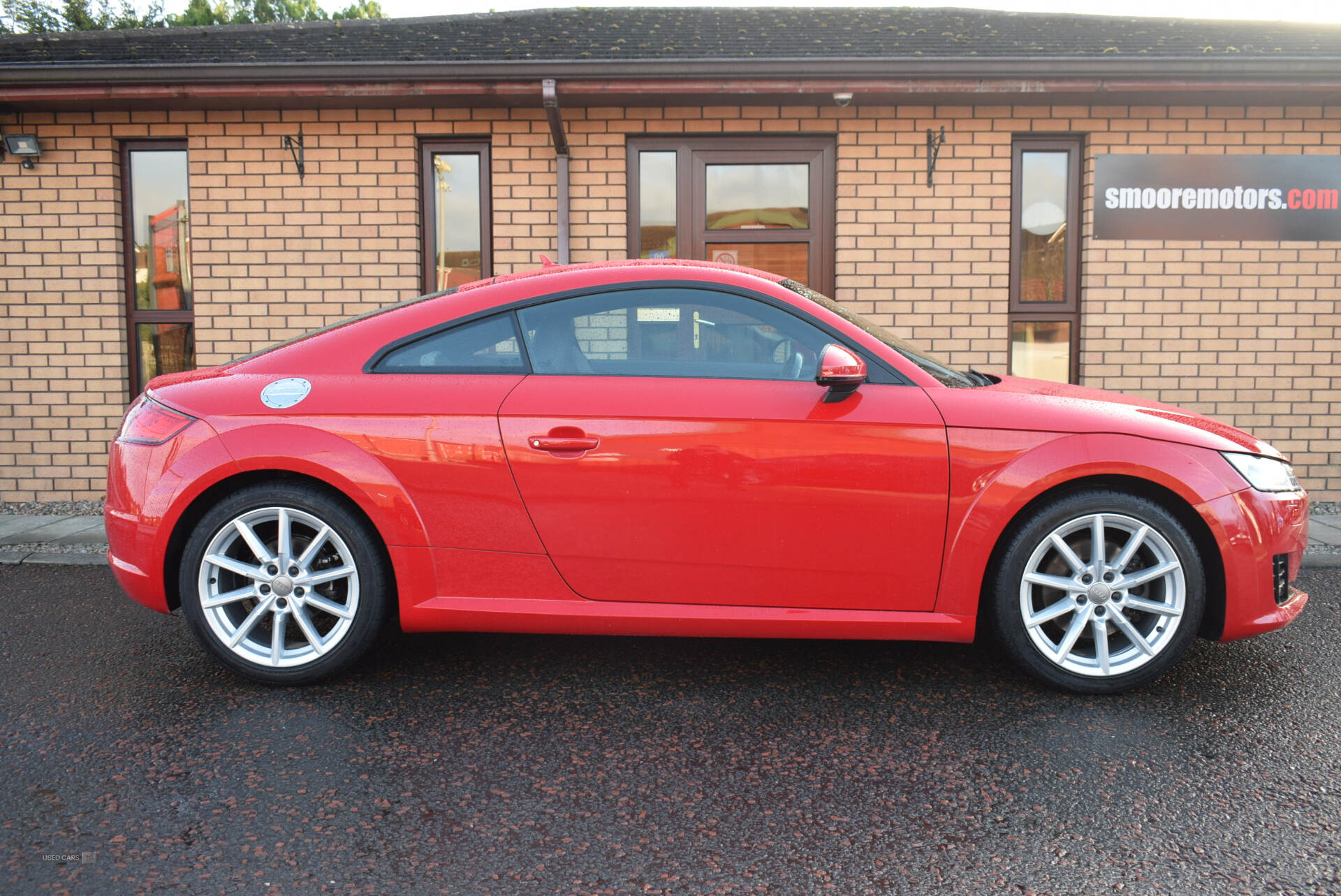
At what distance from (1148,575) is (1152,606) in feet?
0.36

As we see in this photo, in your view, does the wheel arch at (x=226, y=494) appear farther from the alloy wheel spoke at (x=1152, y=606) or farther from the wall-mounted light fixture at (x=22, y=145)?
the wall-mounted light fixture at (x=22, y=145)

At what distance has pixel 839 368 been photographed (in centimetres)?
298

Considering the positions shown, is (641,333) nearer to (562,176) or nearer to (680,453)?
(680,453)

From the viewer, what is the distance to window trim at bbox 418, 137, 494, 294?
7078 mm

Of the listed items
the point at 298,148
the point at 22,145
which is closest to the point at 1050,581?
the point at 298,148

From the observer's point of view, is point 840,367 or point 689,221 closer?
point 840,367

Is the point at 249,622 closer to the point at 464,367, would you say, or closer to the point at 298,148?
the point at 464,367

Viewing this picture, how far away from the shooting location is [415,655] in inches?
143

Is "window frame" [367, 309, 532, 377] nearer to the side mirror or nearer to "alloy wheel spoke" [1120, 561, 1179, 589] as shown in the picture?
the side mirror

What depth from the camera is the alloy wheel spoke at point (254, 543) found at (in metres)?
3.21

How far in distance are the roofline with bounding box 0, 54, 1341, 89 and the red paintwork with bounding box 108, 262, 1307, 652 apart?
12.0ft

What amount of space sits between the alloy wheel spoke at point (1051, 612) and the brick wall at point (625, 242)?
407 cm

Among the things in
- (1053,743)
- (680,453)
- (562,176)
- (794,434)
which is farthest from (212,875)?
(562,176)

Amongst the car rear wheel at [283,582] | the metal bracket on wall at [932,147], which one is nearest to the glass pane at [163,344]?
the car rear wheel at [283,582]
